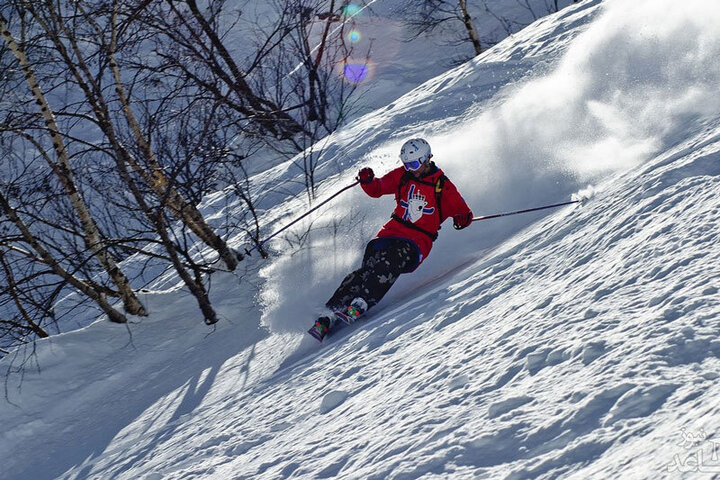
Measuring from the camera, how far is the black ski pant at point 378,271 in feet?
18.5

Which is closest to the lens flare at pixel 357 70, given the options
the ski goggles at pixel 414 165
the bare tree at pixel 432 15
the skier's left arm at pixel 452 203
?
the bare tree at pixel 432 15

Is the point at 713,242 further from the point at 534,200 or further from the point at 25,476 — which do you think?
the point at 25,476

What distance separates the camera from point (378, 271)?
570 cm

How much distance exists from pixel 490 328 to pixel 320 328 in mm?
2059

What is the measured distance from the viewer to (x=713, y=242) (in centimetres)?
321

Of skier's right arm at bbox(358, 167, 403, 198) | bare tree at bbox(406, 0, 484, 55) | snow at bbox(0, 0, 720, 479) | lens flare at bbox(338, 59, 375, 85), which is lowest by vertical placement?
snow at bbox(0, 0, 720, 479)

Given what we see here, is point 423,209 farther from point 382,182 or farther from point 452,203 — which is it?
point 382,182

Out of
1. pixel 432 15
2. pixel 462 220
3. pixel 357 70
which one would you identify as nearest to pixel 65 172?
pixel 462 220

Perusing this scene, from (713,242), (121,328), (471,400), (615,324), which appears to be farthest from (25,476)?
(713,242)

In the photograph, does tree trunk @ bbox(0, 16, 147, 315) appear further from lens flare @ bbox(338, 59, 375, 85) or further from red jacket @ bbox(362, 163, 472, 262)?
lens flare @ bbox(338, 59, 375, 85)

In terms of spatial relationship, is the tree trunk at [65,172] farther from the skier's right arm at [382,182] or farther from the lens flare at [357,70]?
the lens flare at [357,70]

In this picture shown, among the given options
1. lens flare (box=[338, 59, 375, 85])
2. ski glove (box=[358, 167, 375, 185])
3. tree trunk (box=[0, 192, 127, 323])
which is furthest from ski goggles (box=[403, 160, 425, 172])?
lens flare (box=[338, 59, 375, 85])

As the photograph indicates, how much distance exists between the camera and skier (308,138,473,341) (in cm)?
566

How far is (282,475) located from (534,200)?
12.5ft
